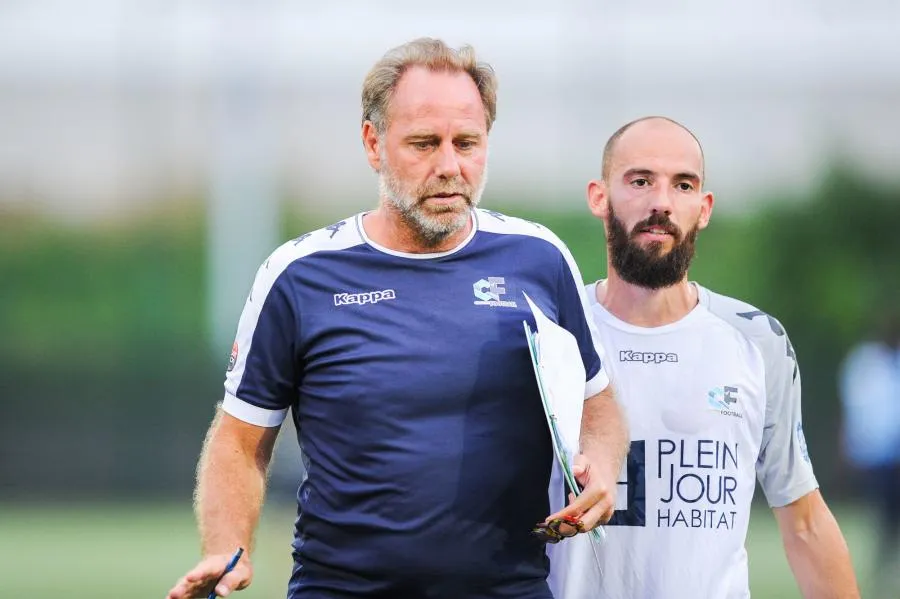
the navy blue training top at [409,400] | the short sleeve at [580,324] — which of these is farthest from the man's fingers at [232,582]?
the short sleeve at [580,324]

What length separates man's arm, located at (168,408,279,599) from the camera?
11.1 feet

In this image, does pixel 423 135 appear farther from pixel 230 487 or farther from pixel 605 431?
pixel 230 487

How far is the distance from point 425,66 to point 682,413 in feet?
3.86

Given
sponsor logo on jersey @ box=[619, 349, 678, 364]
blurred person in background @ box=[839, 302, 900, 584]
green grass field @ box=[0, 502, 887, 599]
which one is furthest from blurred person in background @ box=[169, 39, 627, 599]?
blurred person in background @ box=[839, 302, 900, 584]

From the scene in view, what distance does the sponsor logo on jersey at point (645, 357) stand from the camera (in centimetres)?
398

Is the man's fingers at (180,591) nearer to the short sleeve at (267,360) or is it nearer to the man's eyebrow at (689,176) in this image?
the short sleeve at (267,360)

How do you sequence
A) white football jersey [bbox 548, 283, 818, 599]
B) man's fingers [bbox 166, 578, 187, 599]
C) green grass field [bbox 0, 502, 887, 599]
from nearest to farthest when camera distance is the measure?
man's fingers [bbox 166, 578, 187, 599] < white football jersey [bbox 548, 283, 818, 599] < green grass field [bbox 0, 502, 887, 599]

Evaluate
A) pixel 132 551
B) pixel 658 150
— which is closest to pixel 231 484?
pixel 658 150

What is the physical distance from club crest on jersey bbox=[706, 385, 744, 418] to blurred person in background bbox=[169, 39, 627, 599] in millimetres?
448

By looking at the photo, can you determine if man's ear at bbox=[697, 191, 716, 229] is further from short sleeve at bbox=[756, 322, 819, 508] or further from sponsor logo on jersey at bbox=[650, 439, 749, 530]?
sponsor logo on jersey at bbox=[650, 439, 749, 530]

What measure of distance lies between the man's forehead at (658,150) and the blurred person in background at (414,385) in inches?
20.5

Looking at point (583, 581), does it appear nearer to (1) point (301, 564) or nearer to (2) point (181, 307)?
(1) point (301, 564)

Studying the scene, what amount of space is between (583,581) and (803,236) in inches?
579

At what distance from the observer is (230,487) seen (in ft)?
11.3
